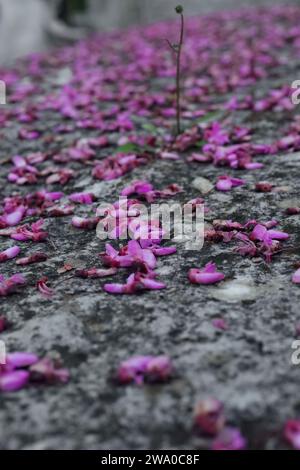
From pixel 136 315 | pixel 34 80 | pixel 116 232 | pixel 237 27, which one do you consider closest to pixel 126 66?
pixel 34 80

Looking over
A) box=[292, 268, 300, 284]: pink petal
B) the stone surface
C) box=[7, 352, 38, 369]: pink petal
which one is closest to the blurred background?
the stone surface

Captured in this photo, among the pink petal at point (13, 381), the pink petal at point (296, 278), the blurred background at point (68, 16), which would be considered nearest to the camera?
the pink petal at point (13, 381)

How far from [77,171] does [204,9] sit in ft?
50.6

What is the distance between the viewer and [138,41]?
11.0 m

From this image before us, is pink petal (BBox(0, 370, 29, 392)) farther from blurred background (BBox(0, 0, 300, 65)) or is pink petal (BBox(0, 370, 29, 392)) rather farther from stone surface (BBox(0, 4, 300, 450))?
blurred background (BBox(0, 0, 300, 65))

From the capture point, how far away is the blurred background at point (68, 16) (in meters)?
11.3

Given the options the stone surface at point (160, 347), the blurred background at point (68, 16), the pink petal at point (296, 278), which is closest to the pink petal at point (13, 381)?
the stone surface at point (160, 347)

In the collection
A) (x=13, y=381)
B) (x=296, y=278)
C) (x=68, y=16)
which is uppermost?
(x=68, y=16)

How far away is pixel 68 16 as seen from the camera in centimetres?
1376

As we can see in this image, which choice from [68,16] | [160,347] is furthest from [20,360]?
[68,16]

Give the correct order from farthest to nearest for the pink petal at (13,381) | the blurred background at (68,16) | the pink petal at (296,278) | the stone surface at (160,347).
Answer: the blurred background at (68,16) → the pink petal at (296,278) → the pink petal at (13,381) → the stone surface at (160,347)

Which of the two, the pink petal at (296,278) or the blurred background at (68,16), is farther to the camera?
the blurred background at (68,16)

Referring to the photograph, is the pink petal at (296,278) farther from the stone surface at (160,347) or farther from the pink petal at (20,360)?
the pink petal at (20,360)

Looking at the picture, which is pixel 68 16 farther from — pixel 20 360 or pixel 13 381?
pixel 13 381
